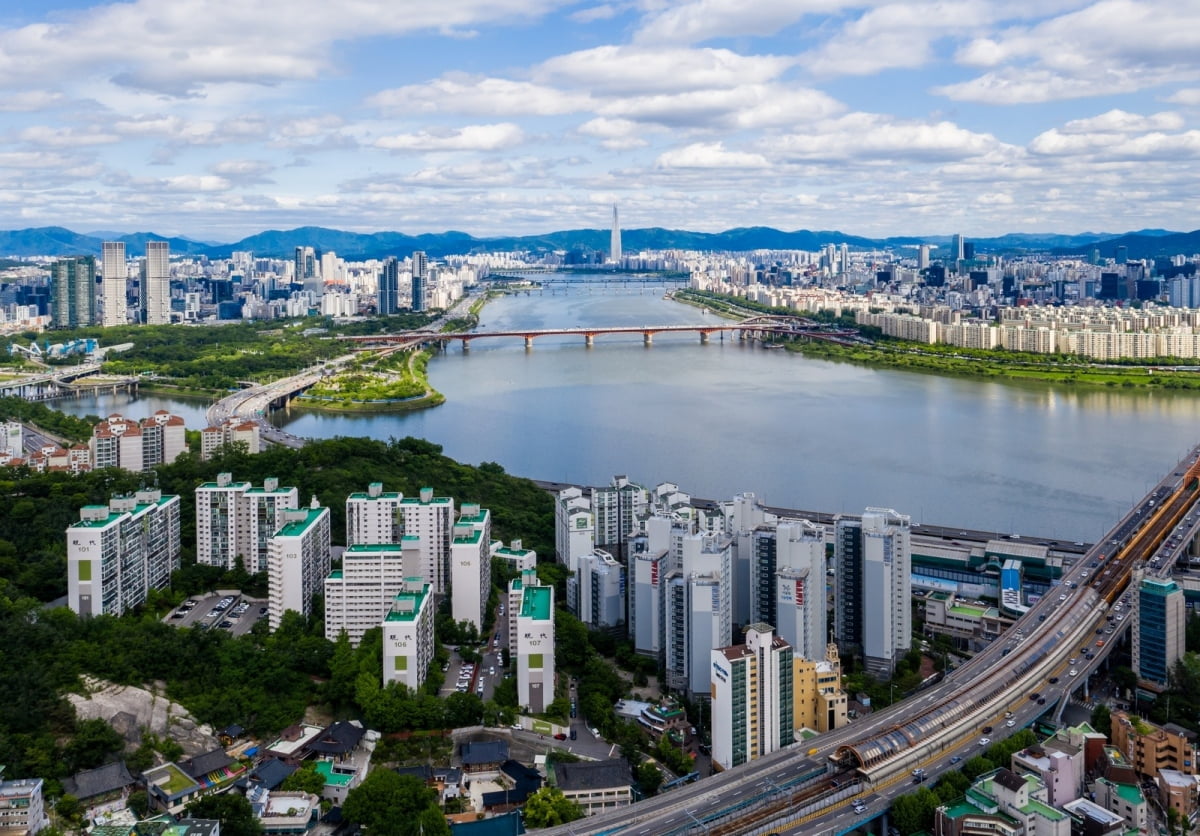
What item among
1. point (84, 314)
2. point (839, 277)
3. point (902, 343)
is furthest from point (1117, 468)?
point (839, 277)

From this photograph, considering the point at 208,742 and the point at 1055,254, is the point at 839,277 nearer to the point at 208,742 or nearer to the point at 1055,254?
the point at 1055,254

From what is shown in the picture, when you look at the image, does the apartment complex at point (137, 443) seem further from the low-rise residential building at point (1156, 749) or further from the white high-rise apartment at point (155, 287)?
the white high-rise apartment at point (155, 287)

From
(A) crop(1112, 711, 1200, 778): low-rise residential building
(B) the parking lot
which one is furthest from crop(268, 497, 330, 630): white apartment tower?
(A) crop(1112, 711, 1200, 778): low-rise residential building

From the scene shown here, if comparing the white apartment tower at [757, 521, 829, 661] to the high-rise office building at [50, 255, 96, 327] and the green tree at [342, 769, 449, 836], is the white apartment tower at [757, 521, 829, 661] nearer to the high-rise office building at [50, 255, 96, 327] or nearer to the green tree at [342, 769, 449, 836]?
the green tree at [342, 769, 449, 836]

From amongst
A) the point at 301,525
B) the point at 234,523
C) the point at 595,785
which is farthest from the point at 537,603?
the point at 234,523

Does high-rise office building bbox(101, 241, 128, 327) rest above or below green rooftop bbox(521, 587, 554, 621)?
above

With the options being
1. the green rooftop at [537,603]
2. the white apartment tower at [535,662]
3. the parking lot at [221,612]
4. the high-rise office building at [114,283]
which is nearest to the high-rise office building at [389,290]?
the high-rise office building at [114,283]
